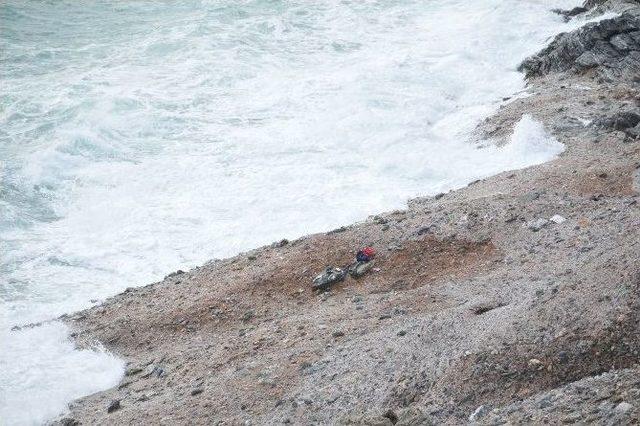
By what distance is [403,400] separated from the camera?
7324 millimetres

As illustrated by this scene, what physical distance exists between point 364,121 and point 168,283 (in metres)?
10.4

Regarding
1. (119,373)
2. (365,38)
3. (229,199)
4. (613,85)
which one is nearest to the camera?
(119,373)

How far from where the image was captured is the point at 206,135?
21.7 meters

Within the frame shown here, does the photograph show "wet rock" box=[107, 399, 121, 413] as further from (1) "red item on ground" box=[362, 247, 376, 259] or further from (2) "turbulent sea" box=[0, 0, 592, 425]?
(1) "red item on ground" box=[362, 247, 376, 259]

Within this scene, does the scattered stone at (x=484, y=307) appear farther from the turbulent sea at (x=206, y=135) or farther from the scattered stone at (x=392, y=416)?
the turbulent sea at (x=206, y=135)

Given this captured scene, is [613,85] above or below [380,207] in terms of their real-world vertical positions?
above

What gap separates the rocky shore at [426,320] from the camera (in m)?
6.97

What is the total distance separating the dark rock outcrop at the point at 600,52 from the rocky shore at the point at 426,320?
5246 mm

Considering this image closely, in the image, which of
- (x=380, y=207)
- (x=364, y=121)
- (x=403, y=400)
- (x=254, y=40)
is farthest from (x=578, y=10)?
(x=403, y=400)

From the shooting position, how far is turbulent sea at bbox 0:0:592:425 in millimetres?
14469

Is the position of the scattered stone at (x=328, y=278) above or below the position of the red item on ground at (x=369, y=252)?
below

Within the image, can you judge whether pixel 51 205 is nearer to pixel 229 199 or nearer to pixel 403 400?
pixel 229 199

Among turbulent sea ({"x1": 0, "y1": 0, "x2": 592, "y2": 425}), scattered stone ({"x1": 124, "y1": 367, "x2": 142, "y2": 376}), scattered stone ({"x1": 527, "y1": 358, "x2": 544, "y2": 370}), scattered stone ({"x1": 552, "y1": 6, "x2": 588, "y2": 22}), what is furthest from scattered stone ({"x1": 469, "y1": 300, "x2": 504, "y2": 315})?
scattered stone ({"x1": 552, "y1": 6, "x2": 588, "y2": 22})

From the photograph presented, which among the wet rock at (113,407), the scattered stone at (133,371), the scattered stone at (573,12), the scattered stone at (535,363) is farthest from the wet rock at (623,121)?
the scattered stone at (573,12)
